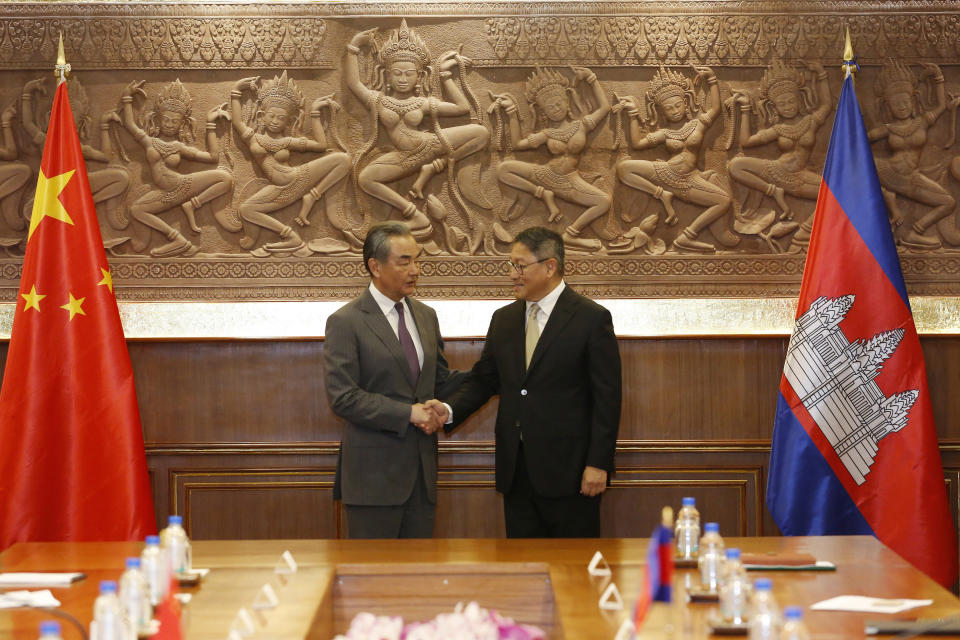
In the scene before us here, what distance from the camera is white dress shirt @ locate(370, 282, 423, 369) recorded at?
3943 millimetres

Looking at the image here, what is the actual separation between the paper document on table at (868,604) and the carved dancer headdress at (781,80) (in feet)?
11.3

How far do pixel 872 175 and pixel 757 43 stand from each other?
3.69 ft

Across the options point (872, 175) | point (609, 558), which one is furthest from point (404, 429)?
point (872, 175)

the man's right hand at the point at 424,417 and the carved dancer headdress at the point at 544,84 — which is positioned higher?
the carved dancer headdress at the point at 544,84

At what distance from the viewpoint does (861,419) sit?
4.28 meters

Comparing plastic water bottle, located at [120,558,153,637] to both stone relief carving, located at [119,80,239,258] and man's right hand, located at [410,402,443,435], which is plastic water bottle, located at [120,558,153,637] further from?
stone relief carving, located at [119,80,239,258]

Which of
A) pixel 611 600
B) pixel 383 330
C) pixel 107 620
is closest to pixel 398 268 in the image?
pixel 383 330

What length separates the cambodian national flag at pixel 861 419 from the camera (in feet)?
13.9

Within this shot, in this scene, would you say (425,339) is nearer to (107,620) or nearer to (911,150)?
(107,620)

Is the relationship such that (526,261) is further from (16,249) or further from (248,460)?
(16,249)

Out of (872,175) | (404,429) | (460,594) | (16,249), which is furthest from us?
(16,249)

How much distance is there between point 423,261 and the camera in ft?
17.1

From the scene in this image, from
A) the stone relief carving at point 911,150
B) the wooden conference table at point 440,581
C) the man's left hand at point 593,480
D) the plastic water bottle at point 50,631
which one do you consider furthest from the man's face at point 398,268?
the stone relief carving at point 911,150

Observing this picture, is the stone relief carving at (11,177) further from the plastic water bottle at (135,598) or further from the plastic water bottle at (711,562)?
the plastic water bottle at (711,562)
